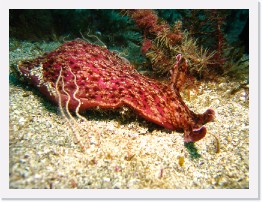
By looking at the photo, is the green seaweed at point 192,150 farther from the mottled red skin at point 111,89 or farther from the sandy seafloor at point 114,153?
the mottled red skin at point 111,89

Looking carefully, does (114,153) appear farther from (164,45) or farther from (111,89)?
(164,45)

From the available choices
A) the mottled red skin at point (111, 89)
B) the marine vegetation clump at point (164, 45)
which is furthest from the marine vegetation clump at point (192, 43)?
the mottled red skin at point (111, 89)

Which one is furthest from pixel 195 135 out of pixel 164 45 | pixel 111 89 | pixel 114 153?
pixel 164 45

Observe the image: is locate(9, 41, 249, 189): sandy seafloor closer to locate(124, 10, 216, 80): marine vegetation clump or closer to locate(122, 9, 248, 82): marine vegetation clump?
locate(122, 9, 248, 82): marine vegetation clump

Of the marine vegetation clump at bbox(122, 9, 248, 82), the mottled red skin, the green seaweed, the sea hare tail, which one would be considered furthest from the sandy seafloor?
the marine vegetation clump at bbox(122, 9, 248, 82)

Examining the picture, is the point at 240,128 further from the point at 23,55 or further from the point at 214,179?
the point at 23,55
